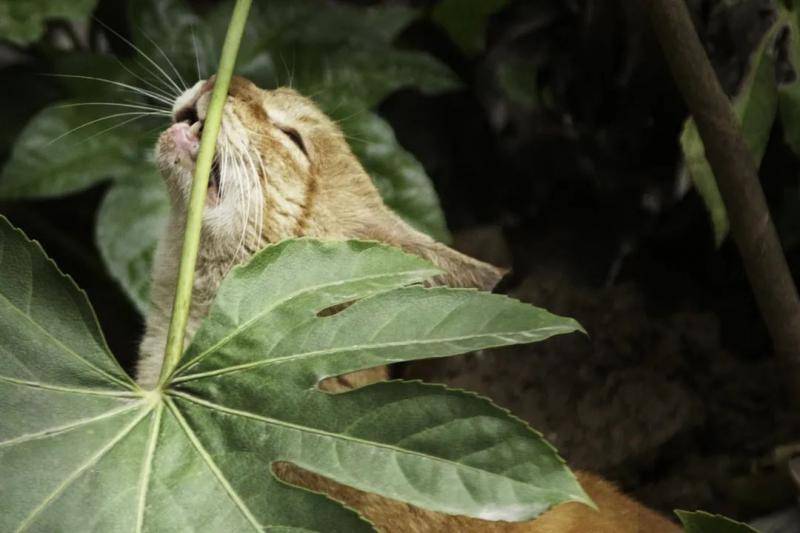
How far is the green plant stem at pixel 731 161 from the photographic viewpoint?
158cm

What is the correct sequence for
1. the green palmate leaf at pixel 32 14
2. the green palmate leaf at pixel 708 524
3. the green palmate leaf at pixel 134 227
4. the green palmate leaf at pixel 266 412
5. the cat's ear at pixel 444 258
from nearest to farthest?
the green palmate leaf at pixel 266 412 < the green palmate leaf at pixel 708 524 < the cat's ear at pixel 444 258 < the green palmate leaf at pixel 134 227 < the green palmate leaf at pixel 32 14

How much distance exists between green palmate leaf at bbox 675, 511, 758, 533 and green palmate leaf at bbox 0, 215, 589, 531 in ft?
1.02

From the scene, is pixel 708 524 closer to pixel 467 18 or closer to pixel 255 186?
pixel 255 186

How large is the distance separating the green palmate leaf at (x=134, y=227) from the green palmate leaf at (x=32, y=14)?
1.15 feet

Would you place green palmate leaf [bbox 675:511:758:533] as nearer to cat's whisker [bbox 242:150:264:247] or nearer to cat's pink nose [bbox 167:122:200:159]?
cat's whisker [bbox 242:150:264:247]

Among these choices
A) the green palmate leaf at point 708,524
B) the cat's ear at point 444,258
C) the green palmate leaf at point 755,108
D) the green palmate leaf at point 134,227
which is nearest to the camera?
the green palmate leaf at point 708,524

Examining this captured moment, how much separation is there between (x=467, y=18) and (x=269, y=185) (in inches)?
37.3

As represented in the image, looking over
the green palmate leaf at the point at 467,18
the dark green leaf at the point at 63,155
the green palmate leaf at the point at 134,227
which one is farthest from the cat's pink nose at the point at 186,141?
the green palmate leaf at the point at 467,18

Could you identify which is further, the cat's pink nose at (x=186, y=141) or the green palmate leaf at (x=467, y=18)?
the green palmate leaf at (x=467, y=18)

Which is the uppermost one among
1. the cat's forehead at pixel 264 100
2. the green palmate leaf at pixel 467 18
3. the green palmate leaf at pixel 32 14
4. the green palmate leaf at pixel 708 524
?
the green palmate leaf at pixel 32 14

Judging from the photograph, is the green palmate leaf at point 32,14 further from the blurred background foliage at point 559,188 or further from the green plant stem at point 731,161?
the green plant stem at point 731,161

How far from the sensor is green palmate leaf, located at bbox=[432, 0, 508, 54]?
2363mm

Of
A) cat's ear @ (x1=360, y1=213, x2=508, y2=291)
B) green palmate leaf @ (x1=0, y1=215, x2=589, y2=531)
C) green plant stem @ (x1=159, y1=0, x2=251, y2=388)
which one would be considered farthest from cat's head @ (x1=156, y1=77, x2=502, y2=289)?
green palmate leaf @ (x1=0, y1=215, x2=589, y2=531)

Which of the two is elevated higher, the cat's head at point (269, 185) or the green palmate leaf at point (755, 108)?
the cat's head at point (269, 185)
